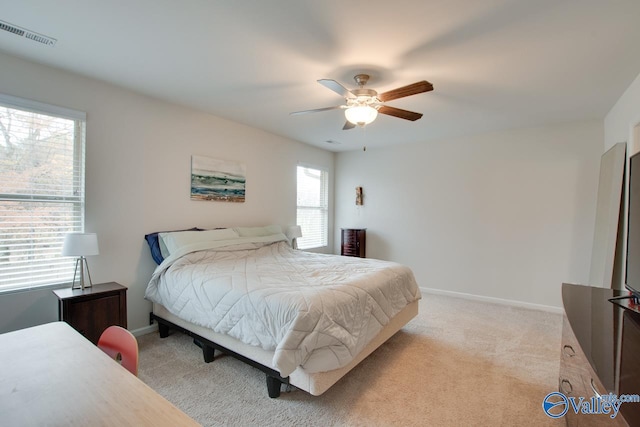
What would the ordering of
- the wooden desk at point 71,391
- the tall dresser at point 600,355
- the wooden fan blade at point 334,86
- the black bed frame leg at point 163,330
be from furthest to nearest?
the black bed frame leg at point 163,330 < the wooden fan blade at point 334,86 < the tall dresser at point 600,355 < the wooden desk at point 71,391

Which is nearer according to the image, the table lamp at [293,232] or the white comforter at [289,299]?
the white comforter at [289,299]

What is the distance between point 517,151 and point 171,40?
435 cm

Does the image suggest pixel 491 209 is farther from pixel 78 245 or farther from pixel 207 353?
pixel 78 245

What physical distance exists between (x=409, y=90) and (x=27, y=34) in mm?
2725

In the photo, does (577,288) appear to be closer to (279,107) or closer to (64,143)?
(279,107)

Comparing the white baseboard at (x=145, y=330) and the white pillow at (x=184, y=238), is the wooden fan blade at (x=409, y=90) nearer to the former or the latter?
the white pillow at (x=184, y=238)

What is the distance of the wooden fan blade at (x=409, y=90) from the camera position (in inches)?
83.7

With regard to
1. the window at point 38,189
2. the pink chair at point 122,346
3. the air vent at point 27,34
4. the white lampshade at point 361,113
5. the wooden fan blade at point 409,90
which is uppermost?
the air vent at point 27,34

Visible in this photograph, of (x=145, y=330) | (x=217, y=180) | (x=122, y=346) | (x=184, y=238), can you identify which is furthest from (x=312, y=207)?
(x=122, y=346)

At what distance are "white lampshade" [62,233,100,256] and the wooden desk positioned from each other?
1.43 meters

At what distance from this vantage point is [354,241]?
213 inches

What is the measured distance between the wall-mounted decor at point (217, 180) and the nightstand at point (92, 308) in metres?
1.39

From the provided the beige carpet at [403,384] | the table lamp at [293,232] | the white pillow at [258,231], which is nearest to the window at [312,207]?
the table lamp at [293,232]

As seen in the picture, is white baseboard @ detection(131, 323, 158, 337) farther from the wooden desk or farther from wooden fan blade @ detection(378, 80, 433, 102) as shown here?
wooden fan blade @ detection(378, 80, 433, 102)
